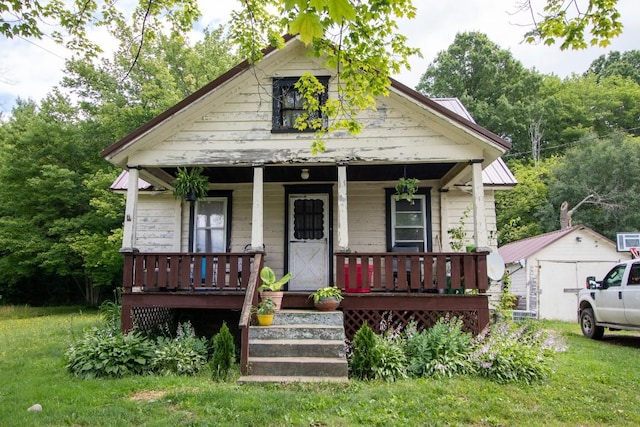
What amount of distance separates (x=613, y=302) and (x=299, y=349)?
7477 millimetres

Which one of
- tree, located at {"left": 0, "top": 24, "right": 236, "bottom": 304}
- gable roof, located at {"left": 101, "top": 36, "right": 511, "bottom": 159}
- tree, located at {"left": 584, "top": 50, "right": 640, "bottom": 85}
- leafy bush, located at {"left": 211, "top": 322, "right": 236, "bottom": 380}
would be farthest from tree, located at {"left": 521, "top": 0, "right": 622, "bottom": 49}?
tree, located at {"left": 584, "top": 50, "right": 640, "bottom": 85}

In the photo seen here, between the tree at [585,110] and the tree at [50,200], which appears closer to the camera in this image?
the tree at [50,200]

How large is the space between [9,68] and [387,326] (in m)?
6.72

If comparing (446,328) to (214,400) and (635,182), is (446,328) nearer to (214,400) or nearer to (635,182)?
(214,400)

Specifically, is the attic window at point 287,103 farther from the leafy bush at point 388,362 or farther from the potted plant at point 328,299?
the leafy bush at point 388,362

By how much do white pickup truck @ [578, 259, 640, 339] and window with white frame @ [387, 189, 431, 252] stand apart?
4.08m

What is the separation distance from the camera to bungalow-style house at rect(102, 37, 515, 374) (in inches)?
300

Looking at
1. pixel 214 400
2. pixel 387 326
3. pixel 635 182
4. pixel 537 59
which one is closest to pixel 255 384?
pixel 214 400

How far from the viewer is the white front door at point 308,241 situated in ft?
32.0

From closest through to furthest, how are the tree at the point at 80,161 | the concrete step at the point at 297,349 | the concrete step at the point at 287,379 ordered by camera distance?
the concrete step at the point at 287,379
the concrete step at the point at 297,349
the tree at the point at 80,161

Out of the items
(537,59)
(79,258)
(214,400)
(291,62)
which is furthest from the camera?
(537,59)

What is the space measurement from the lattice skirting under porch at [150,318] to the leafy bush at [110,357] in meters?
1.10

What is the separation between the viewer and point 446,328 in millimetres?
6848

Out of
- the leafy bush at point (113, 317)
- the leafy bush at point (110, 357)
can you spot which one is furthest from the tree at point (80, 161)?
the leafy bush at point (110, 357)
